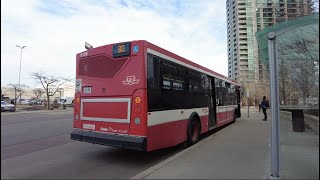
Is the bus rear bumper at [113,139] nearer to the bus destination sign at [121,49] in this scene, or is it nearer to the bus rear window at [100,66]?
the bus rear window at [100,66]

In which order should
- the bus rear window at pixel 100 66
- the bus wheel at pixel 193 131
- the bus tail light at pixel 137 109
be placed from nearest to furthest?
the bus tail light at pixel 137 109 < the bus rear window at pixel 100 66 < the bus wheel at pixel 193 131

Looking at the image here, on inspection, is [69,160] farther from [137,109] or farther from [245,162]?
[245,162]

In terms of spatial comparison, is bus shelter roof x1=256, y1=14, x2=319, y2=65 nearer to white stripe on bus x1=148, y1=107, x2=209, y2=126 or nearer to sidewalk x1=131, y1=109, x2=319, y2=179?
sidewalk x1=131, y1=109, x2=319, y2=179

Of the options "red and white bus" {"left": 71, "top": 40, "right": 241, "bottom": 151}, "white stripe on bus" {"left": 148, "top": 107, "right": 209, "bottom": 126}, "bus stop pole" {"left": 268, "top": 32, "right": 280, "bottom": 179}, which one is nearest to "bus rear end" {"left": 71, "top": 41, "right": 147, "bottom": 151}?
"red and white bus" {"left": 71, "top": 40, "right": 241, "bottom": 151}

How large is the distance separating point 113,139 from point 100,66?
7.21 feet

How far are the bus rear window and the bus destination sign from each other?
159mm

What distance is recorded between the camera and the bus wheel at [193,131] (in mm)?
11195

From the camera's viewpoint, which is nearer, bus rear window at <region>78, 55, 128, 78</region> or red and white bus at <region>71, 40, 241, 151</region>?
red and white bus at <region>71, 40, 241, 151</region>

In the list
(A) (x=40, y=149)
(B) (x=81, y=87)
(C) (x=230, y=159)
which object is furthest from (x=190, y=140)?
(A) (x=40, y=149)

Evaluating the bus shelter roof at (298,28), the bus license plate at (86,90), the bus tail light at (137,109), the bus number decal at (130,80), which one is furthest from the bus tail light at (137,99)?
the bus shelter roof at (298,28)

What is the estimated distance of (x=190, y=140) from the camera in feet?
36.9

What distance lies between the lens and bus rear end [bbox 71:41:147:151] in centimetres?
852

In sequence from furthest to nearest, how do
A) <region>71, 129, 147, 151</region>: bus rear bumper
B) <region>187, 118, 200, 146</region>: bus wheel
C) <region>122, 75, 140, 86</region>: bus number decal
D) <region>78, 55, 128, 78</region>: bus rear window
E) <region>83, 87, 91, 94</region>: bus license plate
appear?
<region>187, 118, 200, 146</region>: bus wheel, <region>83, 87, 91, 94</region>: bus license plate, <region>78, 55, 128, 78</region>: bus rear window, <region>122, 75, 140, 86</region>: bus number decal, <region>71, 129, 147, 151</region>: bus rear bumper

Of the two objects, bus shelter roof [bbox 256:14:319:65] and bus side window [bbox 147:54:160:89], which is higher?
bus shelter roof [bbox 256:14:319:65]
